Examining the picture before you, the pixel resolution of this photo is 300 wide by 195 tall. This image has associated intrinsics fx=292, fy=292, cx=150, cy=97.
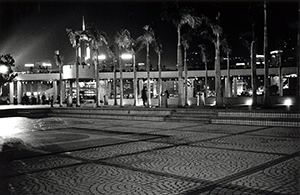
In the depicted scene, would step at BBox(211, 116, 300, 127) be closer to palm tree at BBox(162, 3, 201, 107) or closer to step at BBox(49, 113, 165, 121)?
step at BBox(49, 113, 165, 121)

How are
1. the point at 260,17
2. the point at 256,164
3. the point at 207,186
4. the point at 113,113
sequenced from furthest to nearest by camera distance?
the point at 113,113, the point at 260,17, the point at 256,164, the point at 207,186

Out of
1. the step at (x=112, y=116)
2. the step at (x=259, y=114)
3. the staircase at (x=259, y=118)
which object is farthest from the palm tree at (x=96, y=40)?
the staircase at (x=259, y=118)

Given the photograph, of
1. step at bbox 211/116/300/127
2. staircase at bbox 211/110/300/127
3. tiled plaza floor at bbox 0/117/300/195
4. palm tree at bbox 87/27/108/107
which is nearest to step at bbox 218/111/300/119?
staircase at bbox 211/110/300/127

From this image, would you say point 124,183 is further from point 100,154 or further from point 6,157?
point 6,157

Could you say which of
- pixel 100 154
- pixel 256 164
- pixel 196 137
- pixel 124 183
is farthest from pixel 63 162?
pixel 196 137

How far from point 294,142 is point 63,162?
299 inches

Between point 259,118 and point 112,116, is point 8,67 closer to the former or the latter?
point 112,116

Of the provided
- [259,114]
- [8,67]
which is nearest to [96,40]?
[259,114]

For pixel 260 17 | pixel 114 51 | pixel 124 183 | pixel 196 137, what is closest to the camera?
pixel 124 183

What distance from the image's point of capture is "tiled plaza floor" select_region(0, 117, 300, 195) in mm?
5348

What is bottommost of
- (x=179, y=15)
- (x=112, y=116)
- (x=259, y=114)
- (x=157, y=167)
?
(x=157, y=167)

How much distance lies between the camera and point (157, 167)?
695cm

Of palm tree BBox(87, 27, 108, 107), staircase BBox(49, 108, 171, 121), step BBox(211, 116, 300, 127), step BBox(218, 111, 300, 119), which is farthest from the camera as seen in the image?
palm tree BBox(87, 27, 108, 107)

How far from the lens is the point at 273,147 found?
909 centimetres
